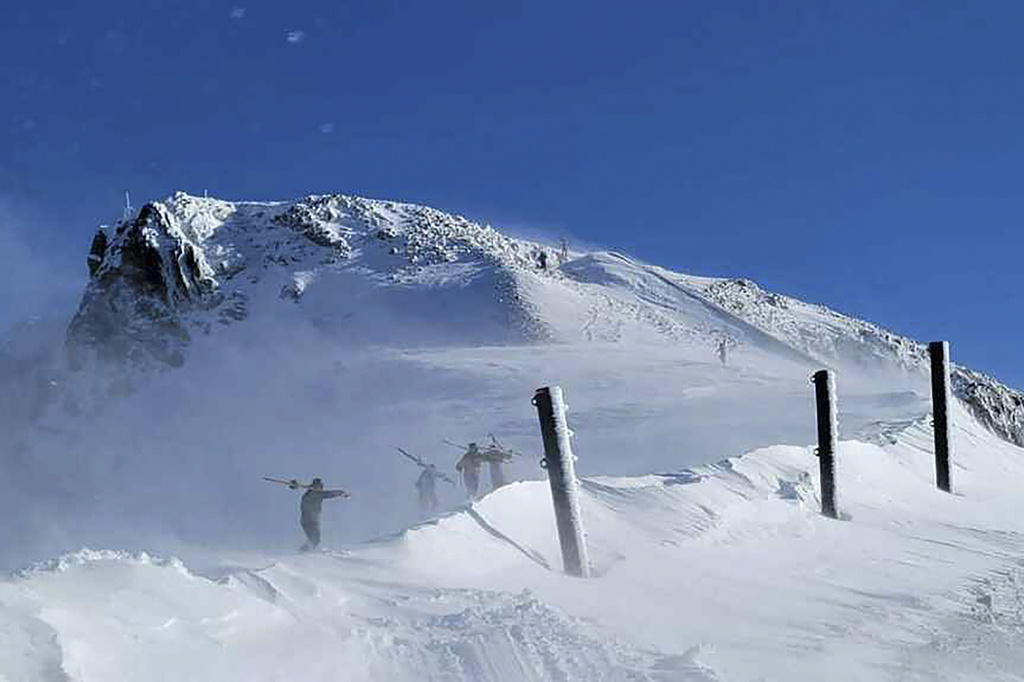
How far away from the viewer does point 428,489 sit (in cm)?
2161

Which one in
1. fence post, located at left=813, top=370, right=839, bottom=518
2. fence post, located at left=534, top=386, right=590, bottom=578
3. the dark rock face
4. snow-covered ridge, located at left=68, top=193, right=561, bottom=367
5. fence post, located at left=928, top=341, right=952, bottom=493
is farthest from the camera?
snow-covered ridge, located at left=68, top=193, right=561, bottom=367

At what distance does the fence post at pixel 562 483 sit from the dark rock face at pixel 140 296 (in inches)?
2373

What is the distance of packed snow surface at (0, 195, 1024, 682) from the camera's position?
22.4 ft

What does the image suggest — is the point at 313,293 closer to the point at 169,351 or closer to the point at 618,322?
the point at 169,351

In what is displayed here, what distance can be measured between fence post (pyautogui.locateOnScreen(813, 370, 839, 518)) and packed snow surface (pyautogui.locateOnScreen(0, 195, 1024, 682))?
0.35 metres

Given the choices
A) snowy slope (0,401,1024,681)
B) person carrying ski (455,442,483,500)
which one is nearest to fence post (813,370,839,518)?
snowy slope (0,401,1024,681)

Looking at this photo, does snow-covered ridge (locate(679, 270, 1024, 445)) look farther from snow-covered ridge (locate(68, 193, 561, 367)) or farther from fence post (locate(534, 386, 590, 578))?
fence post (locate(534, 386, 590, 578))

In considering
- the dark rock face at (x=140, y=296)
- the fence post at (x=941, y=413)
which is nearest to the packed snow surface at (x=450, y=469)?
the dark rock face at (x=140, y=296)

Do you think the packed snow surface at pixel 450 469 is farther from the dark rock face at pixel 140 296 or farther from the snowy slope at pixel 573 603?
the dark rock face at pixel 140 296

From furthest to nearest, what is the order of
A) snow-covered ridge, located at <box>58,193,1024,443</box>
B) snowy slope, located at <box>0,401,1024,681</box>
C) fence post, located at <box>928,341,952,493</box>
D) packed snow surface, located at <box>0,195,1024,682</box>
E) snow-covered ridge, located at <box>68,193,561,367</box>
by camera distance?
1. snow-covered ridge, located at <box>68,193,561,367</box>
2. snow-covered ridge, located at <box>58,193,1024,443</box>
3. fence post, located at <box>928,341,952,493</box>
4. packed snow surface, located at <box>0,195,1024,682</box>
5. snowy slope, located at <box>0,401,1024,681</box>

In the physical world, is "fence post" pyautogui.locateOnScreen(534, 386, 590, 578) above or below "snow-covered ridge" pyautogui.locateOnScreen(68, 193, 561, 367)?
below

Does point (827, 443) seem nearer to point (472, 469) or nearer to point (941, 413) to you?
point (941, 413)

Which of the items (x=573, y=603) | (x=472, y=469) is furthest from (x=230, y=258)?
(x=573, y=603)

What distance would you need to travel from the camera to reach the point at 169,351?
68.6m
